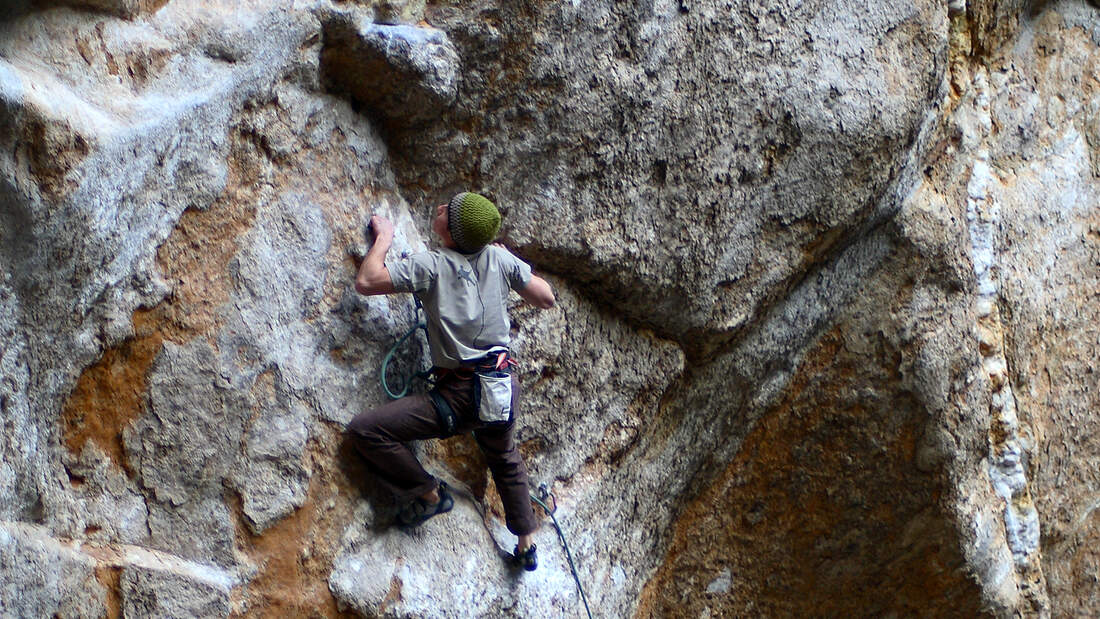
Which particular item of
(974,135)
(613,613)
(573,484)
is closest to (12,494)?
(573,484)

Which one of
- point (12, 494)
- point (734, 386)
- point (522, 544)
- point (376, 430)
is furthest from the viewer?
point (734, 386)

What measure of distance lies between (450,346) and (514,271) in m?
0.35

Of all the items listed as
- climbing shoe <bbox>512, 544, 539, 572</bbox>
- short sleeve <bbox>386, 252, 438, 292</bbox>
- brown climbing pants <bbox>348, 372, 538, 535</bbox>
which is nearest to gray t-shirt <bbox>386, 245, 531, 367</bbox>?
short sleeve <bbox>386, 252, 438, 292</bbox>

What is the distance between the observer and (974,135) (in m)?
4.67

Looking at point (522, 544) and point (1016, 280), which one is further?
point (1016, 280)

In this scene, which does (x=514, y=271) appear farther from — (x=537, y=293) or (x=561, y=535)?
(x=561, y=535)

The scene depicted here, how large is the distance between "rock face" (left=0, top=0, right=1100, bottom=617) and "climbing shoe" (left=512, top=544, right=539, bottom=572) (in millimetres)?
92

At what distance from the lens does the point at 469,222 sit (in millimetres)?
3477

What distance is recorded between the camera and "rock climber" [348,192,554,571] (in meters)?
3.49

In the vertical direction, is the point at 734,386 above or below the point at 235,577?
above

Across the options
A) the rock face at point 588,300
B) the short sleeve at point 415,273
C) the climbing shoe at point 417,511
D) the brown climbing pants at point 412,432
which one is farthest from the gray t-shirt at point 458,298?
the climbing shoe at point 417,511

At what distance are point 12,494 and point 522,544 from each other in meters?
1.70

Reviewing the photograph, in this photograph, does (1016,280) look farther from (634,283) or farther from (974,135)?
(634,283)

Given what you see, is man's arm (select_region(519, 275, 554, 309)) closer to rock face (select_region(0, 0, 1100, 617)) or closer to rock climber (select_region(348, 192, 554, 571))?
rock climber (select_region(348, 192, 554, 571))
